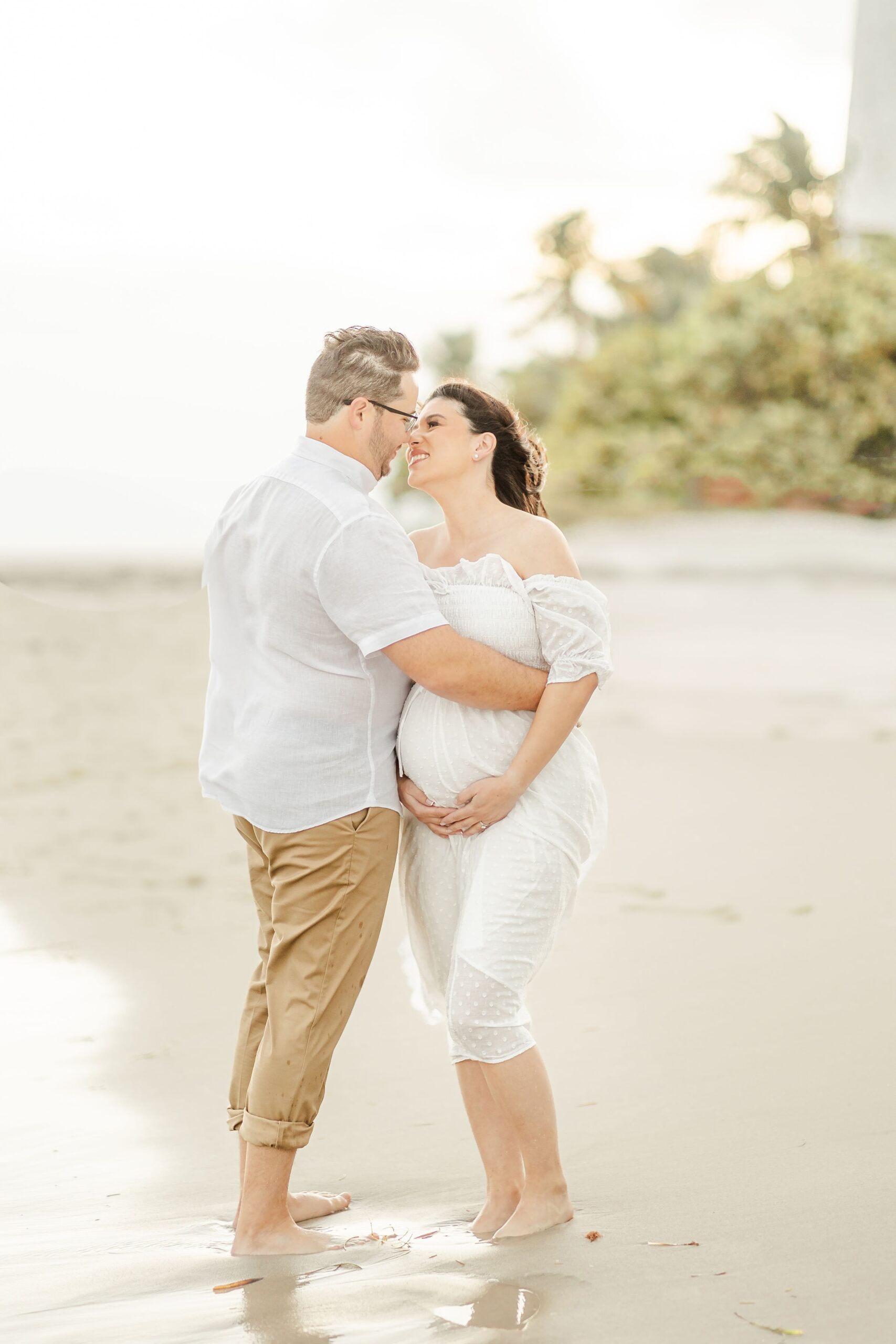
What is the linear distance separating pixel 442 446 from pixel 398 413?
23cm

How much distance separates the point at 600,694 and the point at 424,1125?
34.2 ft

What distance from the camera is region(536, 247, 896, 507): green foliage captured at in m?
21.2

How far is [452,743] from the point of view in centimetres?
305

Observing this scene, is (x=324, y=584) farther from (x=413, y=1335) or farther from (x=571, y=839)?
(x=413, y=1335)

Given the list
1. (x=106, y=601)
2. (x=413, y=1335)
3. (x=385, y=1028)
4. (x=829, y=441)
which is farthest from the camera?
(x=106, y=601)

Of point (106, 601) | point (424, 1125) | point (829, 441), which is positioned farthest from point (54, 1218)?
point (106, 601)

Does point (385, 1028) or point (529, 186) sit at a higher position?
point (529, 186)

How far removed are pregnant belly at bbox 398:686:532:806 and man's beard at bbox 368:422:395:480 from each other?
0.49 meters

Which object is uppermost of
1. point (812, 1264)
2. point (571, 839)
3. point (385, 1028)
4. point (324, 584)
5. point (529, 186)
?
point (529, 186)

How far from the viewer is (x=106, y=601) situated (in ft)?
91.7

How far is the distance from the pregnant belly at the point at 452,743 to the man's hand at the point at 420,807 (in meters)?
0.02

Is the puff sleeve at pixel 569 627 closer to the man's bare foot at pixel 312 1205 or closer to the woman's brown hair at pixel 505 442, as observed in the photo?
the woman's brown hair at pixel 505 442

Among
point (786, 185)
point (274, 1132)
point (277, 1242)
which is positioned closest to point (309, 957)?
point (274, 1132)

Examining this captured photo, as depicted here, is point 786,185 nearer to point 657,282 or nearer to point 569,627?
point 657,282
